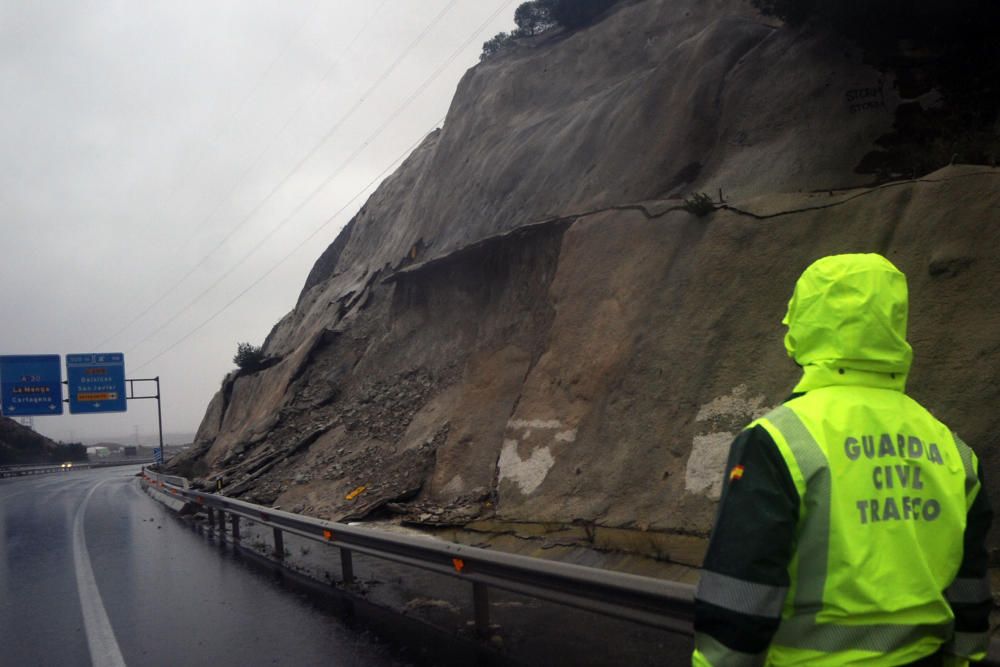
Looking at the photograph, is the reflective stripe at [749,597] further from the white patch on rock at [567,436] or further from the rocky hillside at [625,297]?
the white patch on rock at [567,436]

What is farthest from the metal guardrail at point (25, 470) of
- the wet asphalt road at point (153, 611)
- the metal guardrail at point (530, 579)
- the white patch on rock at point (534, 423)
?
the metal guardrail at point (530, 579)

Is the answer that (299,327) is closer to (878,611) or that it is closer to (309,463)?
(309,463)

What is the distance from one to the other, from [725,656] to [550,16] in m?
31.7

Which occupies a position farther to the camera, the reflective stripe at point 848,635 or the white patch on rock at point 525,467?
the white patch on rock at point 525,467

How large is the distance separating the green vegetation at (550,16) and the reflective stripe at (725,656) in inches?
1087

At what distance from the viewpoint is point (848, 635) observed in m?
2.21

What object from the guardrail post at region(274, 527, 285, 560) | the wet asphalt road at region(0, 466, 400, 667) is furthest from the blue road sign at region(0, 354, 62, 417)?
the guardrail post at region(274, 527, 285, 560)

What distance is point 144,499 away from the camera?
25.5 metres

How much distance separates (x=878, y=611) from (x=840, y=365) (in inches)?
25.9

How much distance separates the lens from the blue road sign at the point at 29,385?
40.5m

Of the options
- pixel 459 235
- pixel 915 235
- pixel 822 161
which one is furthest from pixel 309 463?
pixel 915 235

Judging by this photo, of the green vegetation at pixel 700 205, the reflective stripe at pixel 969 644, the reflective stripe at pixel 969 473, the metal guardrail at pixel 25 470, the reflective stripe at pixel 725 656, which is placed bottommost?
the reflective stripe at pixel 969 644

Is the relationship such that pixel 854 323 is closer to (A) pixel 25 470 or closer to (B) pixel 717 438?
(B) pixel 717 438

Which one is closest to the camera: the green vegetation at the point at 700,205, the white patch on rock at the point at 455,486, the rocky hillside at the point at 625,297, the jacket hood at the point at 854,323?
the jacket hood at the point at 854,323
